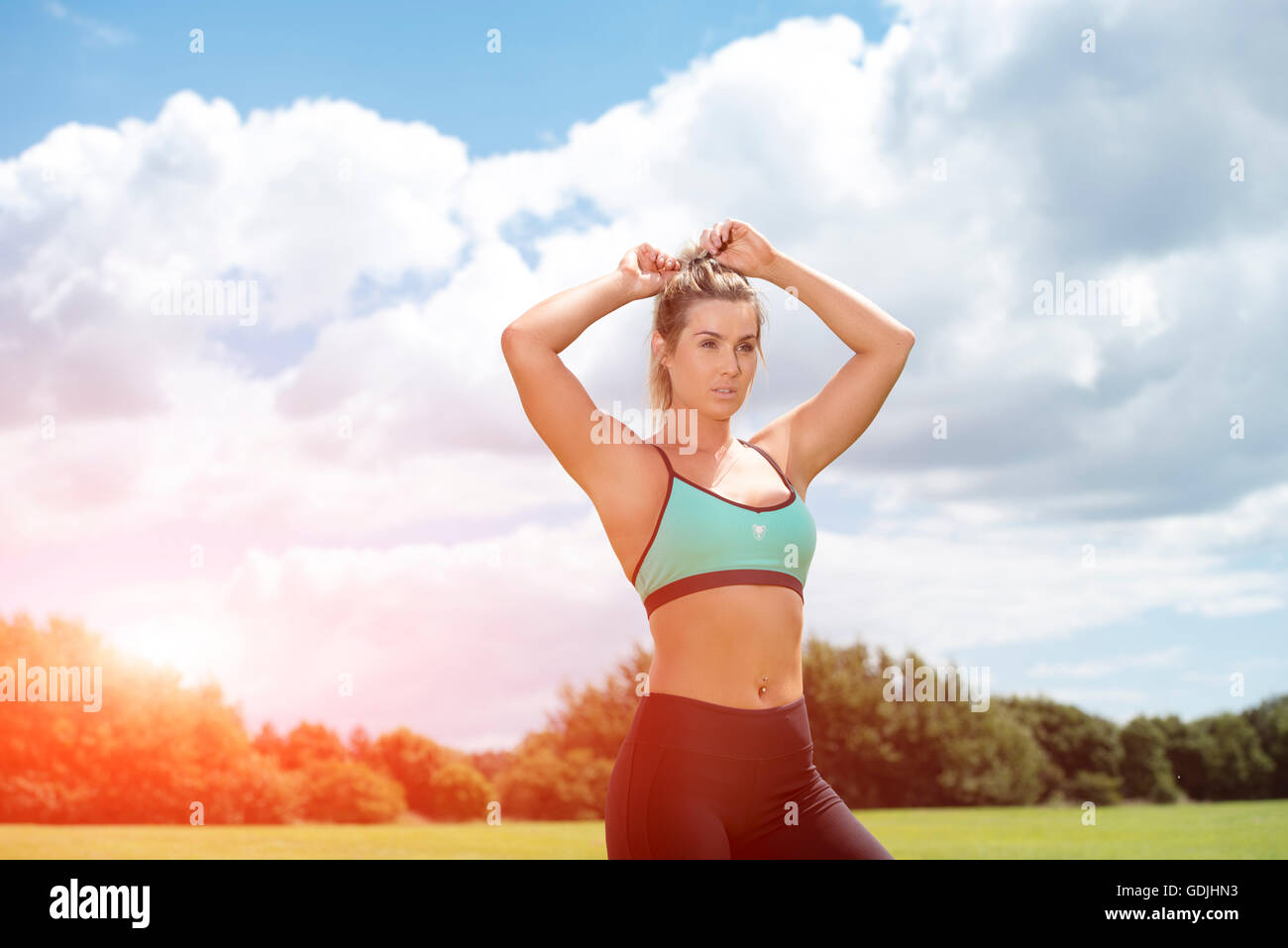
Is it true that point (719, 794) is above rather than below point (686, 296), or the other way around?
below

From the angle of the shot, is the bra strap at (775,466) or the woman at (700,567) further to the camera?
the bra strap at (775,466)

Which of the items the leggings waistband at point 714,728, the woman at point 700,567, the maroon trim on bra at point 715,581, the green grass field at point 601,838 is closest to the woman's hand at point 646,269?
the woman at point 700,567

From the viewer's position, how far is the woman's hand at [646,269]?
4421 mm

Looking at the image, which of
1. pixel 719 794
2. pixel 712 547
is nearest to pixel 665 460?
pixel 712 547

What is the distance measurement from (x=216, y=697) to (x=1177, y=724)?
21.2 metres

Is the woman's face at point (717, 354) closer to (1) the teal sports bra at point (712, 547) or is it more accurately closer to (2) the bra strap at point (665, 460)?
(2) the bra strap at point (665, 460)

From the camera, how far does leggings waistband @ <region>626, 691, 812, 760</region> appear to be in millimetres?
3914

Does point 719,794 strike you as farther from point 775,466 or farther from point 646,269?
point 646,269

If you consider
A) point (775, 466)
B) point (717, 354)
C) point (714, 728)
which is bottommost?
point (714, 728)

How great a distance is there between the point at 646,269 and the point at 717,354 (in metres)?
0.53

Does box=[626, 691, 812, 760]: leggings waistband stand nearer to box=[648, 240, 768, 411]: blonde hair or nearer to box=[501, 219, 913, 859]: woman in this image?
box=[501, 219, 913, 859]: woman

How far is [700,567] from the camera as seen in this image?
397cm

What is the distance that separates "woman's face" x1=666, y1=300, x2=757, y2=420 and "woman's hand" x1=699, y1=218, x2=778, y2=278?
0.34 metres
